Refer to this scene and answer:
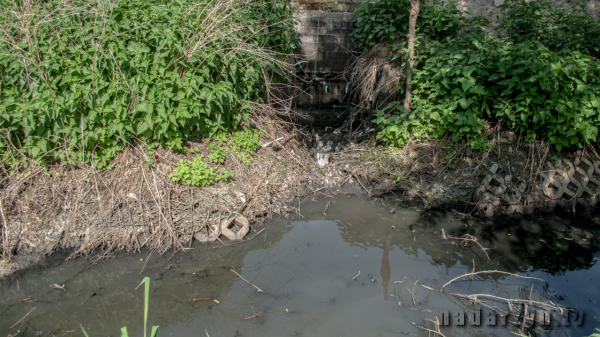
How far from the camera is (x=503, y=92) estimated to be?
4777 mm

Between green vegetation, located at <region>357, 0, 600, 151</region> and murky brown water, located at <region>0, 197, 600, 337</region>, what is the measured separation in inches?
55.4

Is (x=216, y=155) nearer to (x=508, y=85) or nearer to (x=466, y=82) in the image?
(x=466, y=82)

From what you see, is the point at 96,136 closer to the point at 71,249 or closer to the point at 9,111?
the point at 9,111

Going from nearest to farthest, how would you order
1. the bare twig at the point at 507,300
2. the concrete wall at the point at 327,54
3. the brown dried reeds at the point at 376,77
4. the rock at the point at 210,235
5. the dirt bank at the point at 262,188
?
the bare twig at the point at 507,300
the dirt bank at the point at 262,188
the rock at the point at 210,235
the brown dried reeds at the point at 376,77
the concrete wall at the point at 327,54

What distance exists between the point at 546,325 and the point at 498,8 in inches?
255

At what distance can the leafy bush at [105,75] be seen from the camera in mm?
4023

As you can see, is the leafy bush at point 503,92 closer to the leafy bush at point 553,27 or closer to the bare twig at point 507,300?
the leafy bush at point 553,27

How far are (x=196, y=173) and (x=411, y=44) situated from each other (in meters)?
3.94

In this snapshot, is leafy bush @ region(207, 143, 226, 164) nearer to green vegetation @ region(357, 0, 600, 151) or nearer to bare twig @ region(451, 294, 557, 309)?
green vegetation @ region(357, 0, 600, 151)

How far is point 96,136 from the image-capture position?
422 cm

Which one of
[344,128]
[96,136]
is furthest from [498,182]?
[96,136]

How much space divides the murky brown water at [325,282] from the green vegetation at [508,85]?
141 cm

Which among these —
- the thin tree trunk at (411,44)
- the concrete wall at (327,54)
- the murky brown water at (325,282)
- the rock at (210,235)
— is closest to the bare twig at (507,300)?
the murky brown water at (325,282)

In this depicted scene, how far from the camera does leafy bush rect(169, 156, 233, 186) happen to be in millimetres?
4559
